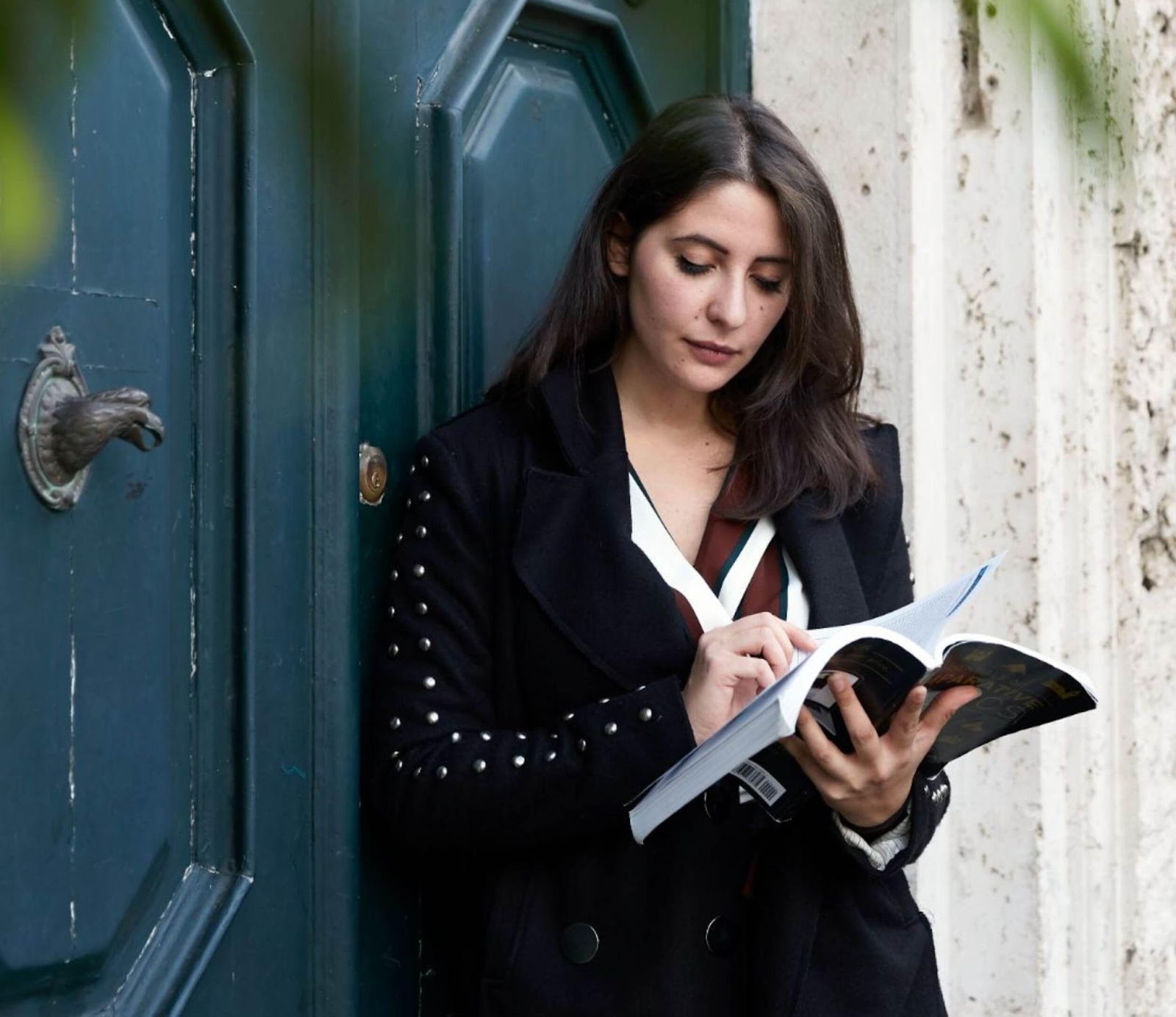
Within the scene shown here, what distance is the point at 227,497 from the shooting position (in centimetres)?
163

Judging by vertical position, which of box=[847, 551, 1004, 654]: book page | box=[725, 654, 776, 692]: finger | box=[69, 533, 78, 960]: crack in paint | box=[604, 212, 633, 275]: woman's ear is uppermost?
box=[604, 212, 633, 275]: woman's ear

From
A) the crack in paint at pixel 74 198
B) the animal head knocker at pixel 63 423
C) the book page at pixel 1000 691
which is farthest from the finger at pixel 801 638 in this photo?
the crack in paint at pixel 74 198

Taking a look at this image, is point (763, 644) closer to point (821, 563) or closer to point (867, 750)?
point (867, 750)

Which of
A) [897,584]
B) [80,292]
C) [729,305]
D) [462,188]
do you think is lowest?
[897,584]

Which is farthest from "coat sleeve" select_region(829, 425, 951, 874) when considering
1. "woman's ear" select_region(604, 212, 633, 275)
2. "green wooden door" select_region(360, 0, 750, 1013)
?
"green wooden door" select_region(360, 0, 750, 1013)

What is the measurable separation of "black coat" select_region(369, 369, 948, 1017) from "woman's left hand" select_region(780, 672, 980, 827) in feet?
0.25

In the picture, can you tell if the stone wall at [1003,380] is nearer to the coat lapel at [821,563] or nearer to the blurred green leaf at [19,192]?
the coat lapel at [821,563]

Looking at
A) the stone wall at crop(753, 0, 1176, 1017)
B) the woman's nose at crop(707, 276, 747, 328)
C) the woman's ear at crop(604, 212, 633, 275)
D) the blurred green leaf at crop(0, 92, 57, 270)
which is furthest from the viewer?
the stone wall at crop(753, 0, 1176, 1017)

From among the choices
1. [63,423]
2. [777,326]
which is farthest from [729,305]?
[63,423]

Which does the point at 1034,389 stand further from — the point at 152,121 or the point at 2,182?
the point at 2,182

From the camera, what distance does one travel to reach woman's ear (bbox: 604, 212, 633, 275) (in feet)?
6.18

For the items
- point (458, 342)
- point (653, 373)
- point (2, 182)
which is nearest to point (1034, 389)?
point (653, 373)

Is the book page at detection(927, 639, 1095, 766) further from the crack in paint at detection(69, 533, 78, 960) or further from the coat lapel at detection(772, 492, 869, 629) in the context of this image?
the crack in paint at detection(69, 533, 78, 960)

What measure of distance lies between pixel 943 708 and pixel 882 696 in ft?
0.22
